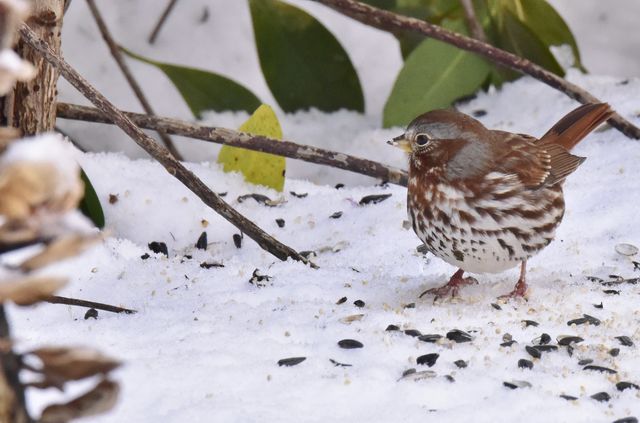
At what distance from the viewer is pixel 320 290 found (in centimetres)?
359

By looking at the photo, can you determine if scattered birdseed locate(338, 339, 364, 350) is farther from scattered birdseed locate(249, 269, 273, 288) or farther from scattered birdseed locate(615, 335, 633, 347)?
scattered birdseed locate(615, 335, 633, 347)

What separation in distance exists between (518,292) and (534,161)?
455mm

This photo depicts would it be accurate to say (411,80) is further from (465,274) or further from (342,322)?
(342,322)

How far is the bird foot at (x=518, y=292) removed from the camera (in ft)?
11.8

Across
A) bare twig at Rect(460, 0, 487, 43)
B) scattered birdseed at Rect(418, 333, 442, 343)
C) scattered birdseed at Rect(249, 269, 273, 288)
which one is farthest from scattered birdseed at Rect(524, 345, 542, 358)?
bare twig at Rect(460, 0, 487, 43)

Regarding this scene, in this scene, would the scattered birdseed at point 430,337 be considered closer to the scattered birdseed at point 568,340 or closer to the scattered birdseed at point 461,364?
the scattered birdseed at point 461,364

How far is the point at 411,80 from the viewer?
16.6 feet

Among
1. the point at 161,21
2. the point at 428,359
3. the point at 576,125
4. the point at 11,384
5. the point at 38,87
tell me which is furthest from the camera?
the point at 161,21

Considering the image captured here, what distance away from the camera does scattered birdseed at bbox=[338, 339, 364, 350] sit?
→ 3.08 meters

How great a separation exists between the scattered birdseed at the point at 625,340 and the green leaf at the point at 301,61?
7.83 ft

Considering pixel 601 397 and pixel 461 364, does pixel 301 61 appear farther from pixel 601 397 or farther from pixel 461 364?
pixel 601 397

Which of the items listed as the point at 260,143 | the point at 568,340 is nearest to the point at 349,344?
the point at 568,340

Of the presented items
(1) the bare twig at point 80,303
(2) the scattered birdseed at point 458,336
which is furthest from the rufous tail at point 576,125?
(1) the bare twig at point 80,303

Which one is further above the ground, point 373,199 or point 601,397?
point 373,199
